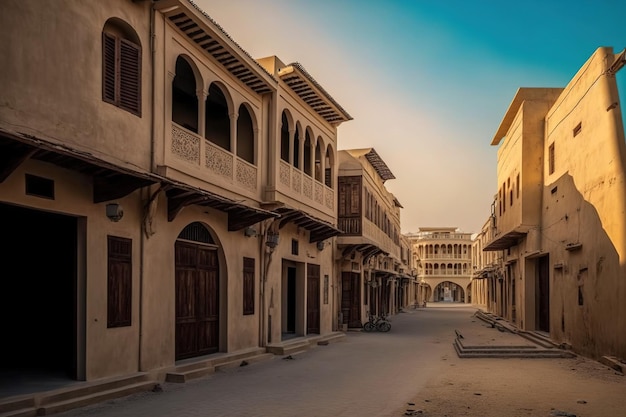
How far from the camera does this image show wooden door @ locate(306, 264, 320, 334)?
2169 centimetres

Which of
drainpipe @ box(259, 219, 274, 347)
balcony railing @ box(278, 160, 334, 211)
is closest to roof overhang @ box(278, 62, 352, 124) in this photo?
balcony railing @ box(278, 160, 334, 211)

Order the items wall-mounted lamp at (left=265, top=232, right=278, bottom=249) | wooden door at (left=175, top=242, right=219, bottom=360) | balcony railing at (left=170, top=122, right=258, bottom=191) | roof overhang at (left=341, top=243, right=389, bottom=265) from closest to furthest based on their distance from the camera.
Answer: balcony railing at (left=170, top=122, right=258, bottom=191), wooden door at (left=175, top=242, right=219, bottom=360), wall-mounted lamp at (left=265, top=232, right=278, bottom=249), roof overhang at (left=341, top=243, right=389, bottom=265)

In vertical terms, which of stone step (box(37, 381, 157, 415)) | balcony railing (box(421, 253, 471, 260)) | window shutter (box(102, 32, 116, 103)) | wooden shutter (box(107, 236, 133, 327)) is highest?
window shutter (box(102, 32, 116, 103))

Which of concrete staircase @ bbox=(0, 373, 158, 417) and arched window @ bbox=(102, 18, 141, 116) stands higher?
arched window @ bbox=(102, 18, 141, 116)

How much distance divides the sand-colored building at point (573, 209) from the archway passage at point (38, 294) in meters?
11.7

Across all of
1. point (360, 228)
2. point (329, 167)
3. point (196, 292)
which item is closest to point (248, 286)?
point (196, 292)

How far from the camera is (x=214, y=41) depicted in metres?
14.0

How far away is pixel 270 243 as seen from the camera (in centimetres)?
1739

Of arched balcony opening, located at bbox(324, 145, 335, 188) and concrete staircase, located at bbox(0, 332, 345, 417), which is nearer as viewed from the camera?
concrete staircase, located at bbox(0, 332, 345, 417)

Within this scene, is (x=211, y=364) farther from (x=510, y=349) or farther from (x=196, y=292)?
(x=510, y=349)

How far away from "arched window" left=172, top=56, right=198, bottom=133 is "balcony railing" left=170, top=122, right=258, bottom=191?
1893 mm

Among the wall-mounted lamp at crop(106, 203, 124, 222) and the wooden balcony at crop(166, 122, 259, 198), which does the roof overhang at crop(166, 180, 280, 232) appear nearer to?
Answer: the wooden balcony at crop(166, 122, 259, 198)

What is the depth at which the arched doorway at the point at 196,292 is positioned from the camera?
44.1ft

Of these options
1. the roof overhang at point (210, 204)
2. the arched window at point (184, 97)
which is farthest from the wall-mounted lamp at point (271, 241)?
the arched window at point (184, 97)
